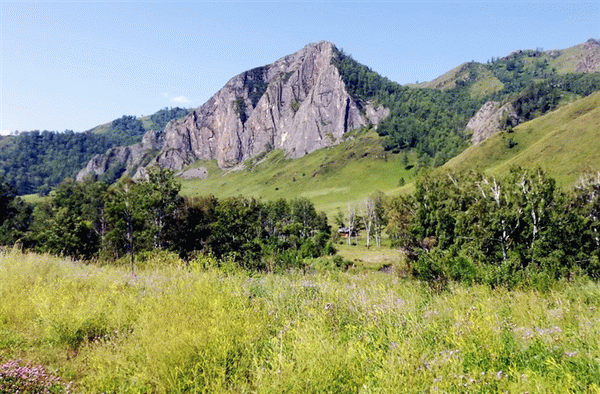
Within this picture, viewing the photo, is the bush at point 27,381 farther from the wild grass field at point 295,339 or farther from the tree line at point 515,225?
the tree line at point 515,225

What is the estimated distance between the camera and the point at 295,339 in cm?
603

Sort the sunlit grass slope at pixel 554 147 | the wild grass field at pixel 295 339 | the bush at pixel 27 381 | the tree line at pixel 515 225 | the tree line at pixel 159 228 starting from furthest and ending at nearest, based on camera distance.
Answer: the sunlit grass slope at pixel 554 147
the tree line at pixel 159 228
the tree line at pixel 515 225
the bush at pixel 27 381
the wild grass field at pixel 295 339

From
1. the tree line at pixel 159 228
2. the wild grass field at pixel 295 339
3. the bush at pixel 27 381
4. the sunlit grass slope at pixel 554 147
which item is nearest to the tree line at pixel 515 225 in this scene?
the sunlit grass slope at pixel 554 147

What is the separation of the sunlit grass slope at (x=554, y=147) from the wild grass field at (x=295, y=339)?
58585 millimetres

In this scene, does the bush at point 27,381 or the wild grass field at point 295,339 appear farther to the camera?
the bush at point 27,381

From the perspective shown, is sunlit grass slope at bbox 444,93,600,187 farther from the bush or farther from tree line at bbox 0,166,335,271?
the bush

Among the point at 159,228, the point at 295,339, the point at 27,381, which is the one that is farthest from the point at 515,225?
the point at 159,228

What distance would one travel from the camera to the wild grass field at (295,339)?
4.77m

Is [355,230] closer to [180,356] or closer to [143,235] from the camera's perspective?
[143,235]

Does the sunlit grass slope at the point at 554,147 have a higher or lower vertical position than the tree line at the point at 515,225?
higher

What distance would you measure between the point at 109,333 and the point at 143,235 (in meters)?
47.1

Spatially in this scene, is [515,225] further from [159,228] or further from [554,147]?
[554,147]

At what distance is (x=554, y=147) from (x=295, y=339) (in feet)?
440

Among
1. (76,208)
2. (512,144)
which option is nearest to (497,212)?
(76,208)
